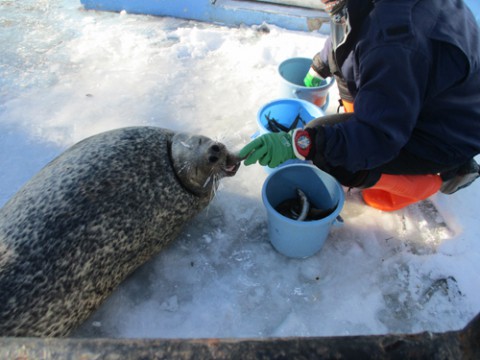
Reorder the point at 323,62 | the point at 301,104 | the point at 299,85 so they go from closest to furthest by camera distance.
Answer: the point at 301,104, the point at 323,62, the point at 299,85

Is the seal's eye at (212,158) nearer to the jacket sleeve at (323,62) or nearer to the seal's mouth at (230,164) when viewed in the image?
the seal's mouth at (230,164)

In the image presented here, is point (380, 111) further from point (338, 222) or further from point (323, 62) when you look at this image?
point (323, 62)

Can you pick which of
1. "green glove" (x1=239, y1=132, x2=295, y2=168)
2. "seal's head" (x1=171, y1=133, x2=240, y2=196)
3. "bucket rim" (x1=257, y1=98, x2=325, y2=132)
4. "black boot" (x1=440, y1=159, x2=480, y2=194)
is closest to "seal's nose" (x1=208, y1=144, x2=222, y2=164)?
"seal's head" (x1=171, y1=133, x2=240, y2=196)

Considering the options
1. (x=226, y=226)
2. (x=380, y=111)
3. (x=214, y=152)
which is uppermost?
(x=380, y=111)

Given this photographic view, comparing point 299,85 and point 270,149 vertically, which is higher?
point 270,149

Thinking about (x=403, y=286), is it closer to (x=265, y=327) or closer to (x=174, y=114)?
(x=265, y=327)

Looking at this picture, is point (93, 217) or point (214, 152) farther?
point (214, 152)

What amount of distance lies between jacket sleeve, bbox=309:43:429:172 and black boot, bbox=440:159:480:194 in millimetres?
747

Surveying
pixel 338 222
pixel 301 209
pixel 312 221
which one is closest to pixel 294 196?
pixel 301 209

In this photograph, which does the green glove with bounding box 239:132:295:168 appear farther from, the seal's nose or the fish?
the fish

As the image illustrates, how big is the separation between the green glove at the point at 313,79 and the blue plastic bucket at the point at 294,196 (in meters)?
0.95

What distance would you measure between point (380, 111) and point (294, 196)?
0.85 meters

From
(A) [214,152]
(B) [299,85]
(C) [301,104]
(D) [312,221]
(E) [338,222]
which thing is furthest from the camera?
(B) [299,85]

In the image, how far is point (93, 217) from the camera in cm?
179
